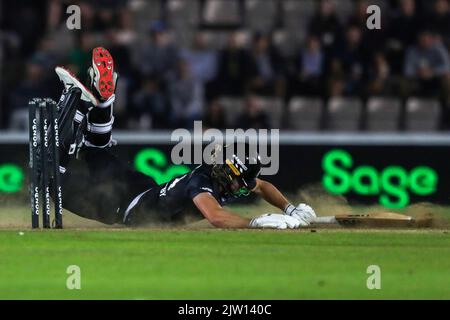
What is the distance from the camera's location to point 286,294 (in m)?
10.8

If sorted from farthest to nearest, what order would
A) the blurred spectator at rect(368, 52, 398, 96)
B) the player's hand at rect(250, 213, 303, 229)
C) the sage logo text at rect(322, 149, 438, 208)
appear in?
the blurred spectator at rect(368, 52, 398, 96) < the sage logo text at rect(322, 149, 438, 208) < the player's hand at rect(250, 213, 303, 229)

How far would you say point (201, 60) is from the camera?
21.5 meters

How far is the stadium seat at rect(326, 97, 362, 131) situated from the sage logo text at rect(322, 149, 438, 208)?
2.78m

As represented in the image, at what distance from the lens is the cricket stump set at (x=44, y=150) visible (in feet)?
47.1

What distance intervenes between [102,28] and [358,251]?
954 cm

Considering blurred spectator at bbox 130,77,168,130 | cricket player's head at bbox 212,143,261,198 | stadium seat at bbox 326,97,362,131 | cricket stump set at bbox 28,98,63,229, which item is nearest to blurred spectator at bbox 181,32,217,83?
blurred spectator at bbox 130,77,168,130

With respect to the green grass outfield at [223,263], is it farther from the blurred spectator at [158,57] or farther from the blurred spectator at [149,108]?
the blurred spectator at [158,57]

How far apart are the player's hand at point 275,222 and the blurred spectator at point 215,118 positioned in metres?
4.76

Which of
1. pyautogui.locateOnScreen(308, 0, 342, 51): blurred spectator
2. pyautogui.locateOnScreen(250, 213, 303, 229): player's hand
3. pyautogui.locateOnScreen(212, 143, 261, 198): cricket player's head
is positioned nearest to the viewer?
pyautogui.locateOnScreen(250, 213, 303, 229): player's hand

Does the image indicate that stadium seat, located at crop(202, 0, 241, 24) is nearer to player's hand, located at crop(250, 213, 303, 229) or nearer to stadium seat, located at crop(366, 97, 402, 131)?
stadium seat, located at crop(366, 97, 402, 131)

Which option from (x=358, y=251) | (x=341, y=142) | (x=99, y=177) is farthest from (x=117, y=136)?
(x=358, y=251)

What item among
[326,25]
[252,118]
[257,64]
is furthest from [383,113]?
[252,118]

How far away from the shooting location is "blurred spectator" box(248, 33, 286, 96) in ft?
68.8

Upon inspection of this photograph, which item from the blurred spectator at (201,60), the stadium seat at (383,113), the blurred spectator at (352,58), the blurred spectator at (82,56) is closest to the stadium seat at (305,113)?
the blurred spectator at (352,58)
